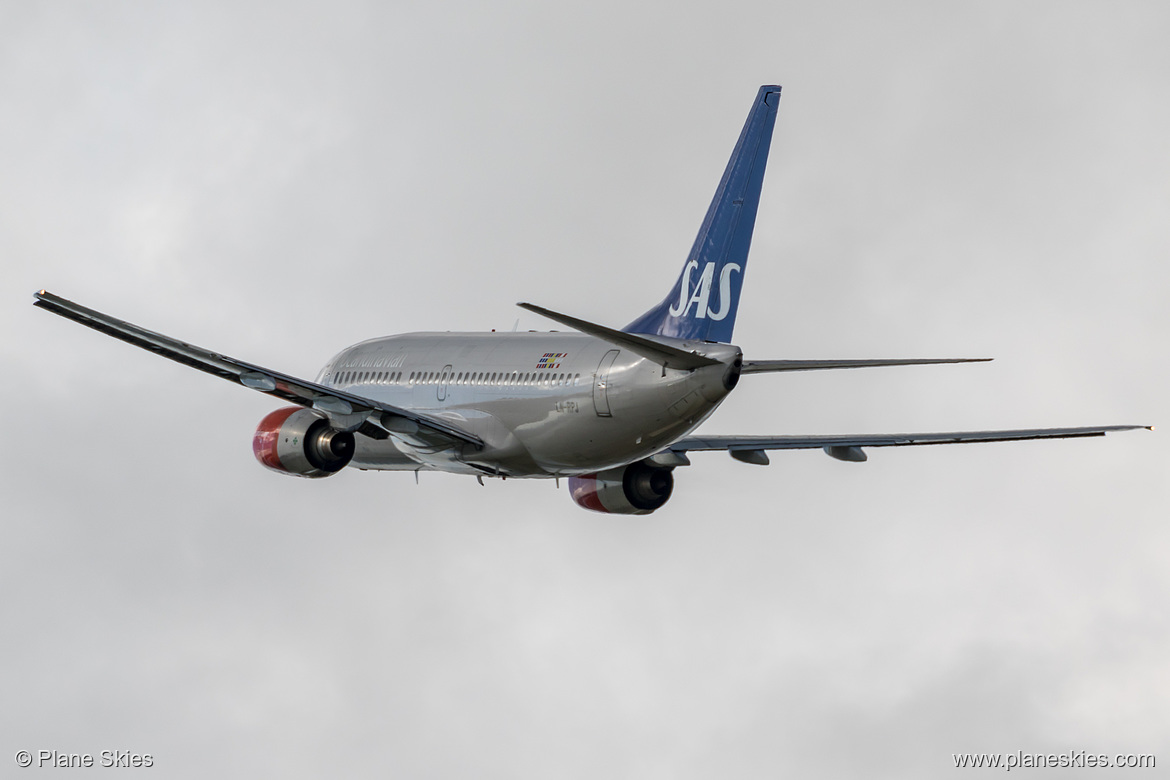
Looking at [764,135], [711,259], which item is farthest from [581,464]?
[764,135]

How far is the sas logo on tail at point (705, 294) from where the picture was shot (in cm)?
4119

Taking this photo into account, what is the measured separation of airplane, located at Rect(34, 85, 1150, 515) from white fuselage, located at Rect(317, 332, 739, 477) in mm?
43

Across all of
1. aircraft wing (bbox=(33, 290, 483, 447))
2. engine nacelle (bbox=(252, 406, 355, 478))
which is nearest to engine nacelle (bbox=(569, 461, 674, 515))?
aircraft wing (bbox=(33, 290, 483, 447))

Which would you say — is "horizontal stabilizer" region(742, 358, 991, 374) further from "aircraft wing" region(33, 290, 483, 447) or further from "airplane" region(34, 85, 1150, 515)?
"aircraft wing" region(33, 290, 483, 447)

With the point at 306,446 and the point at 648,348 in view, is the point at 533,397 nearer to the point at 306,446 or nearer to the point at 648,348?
the point at 648,348

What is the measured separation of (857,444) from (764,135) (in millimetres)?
9556

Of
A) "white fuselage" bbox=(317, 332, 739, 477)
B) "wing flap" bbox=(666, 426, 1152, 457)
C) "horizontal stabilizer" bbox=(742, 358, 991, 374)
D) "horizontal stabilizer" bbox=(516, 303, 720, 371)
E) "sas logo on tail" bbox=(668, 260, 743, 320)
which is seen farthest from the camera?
"wing flap" bbox=(666, 426, 1152, 457)

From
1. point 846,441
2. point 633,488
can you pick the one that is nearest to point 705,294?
point 846,441

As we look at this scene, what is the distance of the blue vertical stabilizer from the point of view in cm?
4122

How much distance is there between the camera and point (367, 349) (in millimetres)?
50688

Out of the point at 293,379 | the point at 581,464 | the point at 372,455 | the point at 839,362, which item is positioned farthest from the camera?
the point at 372,455

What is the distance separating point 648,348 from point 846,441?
9912mm

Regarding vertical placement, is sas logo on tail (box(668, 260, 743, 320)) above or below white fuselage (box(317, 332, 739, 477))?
above

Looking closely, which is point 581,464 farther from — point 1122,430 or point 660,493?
point 1122,430
